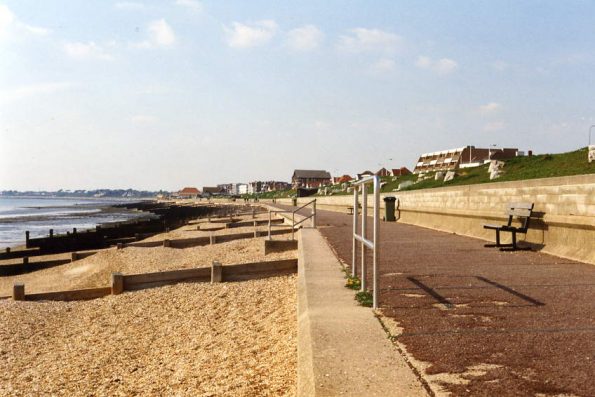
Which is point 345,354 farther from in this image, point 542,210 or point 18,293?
point 18,293

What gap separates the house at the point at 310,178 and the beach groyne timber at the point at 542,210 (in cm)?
15628

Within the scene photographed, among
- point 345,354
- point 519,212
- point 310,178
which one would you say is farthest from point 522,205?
point 310,178

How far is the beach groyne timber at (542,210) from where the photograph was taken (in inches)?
362

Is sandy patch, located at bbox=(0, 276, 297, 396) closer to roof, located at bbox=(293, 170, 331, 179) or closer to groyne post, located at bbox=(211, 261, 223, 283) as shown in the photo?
groyne post, located at bbox=(211, 261, 223, 283)

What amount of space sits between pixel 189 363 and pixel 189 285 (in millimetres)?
5531

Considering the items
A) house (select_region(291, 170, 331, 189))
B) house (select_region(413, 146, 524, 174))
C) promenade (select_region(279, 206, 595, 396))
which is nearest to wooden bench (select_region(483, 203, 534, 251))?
promenade (select_region(279, 206, 595, 396))

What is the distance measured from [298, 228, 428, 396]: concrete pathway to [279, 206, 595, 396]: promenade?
20cm

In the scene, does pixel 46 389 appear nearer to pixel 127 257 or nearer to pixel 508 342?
pixel 508 342

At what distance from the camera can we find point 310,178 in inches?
6973

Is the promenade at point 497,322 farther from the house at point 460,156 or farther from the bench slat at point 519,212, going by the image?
the house at point 460,156

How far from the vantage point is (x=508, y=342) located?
4.22 metres

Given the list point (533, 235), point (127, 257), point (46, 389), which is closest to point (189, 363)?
point (46, 389)

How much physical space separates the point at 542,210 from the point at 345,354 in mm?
8569

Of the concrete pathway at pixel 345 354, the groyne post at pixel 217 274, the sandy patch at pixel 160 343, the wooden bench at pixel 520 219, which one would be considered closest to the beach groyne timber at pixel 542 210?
the wooden bench at pixel 520 219
